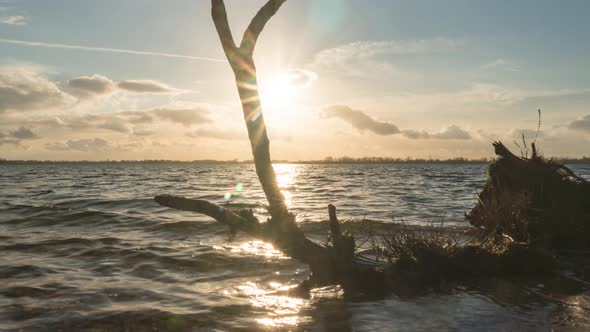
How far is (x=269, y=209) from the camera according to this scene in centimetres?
718

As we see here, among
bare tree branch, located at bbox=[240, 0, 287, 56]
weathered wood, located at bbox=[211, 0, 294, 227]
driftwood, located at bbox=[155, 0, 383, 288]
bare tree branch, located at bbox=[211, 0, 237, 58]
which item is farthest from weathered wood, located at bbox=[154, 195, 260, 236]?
bare tree branch, located at bbox=[240, 0, 287, 56]

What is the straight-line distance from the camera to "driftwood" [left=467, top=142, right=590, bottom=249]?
10391mm

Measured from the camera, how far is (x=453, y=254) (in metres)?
8.14

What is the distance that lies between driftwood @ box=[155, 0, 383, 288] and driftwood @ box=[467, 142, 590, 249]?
15.6 feet

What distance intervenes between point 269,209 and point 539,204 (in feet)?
26.3

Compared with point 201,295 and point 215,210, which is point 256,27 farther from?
point 201,295

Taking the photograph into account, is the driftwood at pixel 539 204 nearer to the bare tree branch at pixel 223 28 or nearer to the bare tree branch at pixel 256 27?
the bare tree branch at pixel 256 27

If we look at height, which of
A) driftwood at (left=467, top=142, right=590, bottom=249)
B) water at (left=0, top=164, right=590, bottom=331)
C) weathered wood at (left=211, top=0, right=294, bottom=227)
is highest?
weathered wood at (left=211, top=0, right=294, bottom=227)

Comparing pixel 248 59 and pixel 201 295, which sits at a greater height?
pixel 248 59

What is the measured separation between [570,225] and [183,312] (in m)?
9.97

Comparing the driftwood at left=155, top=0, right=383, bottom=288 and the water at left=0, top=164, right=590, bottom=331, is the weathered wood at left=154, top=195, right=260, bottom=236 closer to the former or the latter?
the driftwood at left=155, top=0, right=383, bottom=288

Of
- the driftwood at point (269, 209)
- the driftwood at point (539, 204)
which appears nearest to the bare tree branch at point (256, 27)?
the driftwood at point (269, 209)

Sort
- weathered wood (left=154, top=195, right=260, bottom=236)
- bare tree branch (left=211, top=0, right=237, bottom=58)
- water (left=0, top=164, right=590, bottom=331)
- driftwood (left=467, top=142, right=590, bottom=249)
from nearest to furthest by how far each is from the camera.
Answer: water (left=0, top=164, right=590, bottom=331) → bare tree branch (left=211, top=0, right=237, bottom=58) → weathered wood (left=154, top=195, right=260, bottom=236) → driftwood (left=467, top=142, right=590, bottom=249)

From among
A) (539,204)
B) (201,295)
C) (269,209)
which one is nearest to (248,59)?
(269,209)
